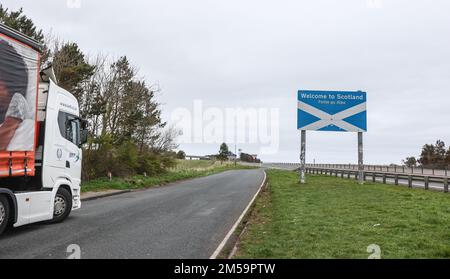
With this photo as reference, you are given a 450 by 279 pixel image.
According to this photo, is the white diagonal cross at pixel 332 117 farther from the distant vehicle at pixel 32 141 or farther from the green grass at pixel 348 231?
the distant vehicle at pixel 32 141

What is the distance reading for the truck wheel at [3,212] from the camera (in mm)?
8633

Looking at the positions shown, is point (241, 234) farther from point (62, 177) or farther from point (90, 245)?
point (62, 177)

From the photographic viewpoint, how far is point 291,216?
38.0ft

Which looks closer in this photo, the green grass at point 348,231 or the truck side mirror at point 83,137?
the green grass at point 348,231

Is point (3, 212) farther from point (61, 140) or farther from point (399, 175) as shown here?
point (399, 175)

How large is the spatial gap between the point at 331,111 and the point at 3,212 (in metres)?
20.9

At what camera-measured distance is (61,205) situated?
1125 cm

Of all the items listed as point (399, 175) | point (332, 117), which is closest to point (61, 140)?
point (332, 117)

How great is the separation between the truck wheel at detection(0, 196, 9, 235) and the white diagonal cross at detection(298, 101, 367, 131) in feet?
65.0

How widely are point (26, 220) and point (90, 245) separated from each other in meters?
2.36

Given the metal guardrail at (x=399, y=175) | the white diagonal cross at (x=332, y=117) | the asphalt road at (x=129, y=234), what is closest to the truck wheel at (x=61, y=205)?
the asphalt road at (x=129, y=234)

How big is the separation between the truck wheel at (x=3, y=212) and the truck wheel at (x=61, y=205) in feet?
7.42

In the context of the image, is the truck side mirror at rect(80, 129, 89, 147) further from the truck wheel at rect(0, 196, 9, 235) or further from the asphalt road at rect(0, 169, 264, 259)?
the truck wheel at rect(0, 196, 9, 235)

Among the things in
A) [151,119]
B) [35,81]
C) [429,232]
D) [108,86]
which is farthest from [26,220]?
[151,119]
